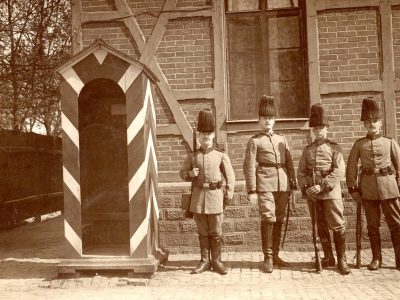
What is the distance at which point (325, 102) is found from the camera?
294 inches

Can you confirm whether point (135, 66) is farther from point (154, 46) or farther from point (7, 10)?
point (7, 10)

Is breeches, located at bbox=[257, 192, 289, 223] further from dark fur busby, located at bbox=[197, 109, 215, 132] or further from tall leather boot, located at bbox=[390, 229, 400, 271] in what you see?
tall leather boot, located at bbox=[390, 229, 400, 271]

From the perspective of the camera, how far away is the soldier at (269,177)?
20.7 feet

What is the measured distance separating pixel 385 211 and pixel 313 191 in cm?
89

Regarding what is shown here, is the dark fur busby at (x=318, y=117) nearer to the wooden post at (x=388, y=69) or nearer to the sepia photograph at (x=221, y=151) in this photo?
the sepia photograph at (x=221, y=151)

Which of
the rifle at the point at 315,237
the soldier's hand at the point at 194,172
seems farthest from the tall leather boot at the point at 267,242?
the soldier's hand at the point at 194,172

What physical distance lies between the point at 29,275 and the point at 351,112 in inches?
187

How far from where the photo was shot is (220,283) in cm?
581

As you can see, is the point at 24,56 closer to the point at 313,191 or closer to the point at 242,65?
the point at 242,65

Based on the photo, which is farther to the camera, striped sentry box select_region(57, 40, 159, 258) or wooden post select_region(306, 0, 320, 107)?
wooden post select_region(306, 0, 320, 107)

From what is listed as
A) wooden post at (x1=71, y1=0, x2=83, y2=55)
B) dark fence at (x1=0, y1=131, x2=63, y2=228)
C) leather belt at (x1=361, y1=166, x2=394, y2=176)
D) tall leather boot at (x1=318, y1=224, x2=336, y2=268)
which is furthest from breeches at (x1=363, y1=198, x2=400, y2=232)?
dark fence at (x1=0, y1=131, x2=63, y2=228)

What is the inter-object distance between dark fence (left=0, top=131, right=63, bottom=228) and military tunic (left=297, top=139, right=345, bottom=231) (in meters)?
6.60

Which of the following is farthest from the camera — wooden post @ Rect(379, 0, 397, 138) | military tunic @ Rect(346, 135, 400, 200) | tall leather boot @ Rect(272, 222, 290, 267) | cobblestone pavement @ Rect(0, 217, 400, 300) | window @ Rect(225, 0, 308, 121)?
window @ Rect(225, 0, 308, 121)

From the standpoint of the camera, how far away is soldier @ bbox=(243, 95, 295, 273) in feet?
20.7
